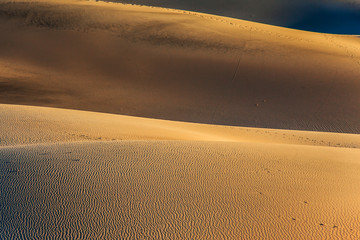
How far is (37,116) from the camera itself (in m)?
8.55

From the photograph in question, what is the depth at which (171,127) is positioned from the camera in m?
9.88

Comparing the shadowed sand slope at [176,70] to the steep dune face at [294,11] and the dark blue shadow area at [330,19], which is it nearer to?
the dark blue shadow area at [330,19]

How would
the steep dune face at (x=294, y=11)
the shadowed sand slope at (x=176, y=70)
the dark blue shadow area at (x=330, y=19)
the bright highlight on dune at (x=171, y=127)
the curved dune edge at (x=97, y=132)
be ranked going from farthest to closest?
the steep dune face at (x=294, y=11), the dark blue shadow area at (x=330, y=19), the shadowed sand slope at (x=176, y=70), the curved dune edge at (x=97, y=132), the bright highlight on dune at (x=171, y=127)

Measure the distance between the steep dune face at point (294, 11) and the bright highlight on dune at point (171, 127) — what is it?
71.9ft

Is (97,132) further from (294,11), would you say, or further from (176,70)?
(294,11)

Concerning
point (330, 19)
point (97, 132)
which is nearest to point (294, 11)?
point (330, 19)

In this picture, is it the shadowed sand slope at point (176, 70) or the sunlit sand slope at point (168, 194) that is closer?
the sunlit sand slope at point (168, 194)

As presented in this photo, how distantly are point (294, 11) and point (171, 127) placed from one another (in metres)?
41.2

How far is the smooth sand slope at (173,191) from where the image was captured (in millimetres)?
3547

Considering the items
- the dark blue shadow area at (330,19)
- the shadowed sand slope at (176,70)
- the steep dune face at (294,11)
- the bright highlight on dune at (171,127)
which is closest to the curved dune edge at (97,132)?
the bright highlight on dune at (171,127)

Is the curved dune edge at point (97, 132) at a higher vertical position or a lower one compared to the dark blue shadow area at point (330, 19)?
higher

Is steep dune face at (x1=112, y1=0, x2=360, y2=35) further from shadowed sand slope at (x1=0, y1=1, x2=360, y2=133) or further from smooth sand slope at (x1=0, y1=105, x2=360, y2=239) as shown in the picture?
smooth sand slope at (x1=0, y1=105, x2=360, y2=239)

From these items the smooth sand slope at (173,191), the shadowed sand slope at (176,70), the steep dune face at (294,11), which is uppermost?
the smooth sand slope at (173,191)

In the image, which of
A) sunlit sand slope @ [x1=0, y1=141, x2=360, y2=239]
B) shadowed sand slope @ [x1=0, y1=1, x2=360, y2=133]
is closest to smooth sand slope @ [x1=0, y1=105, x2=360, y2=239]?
sunlit sand slope @ [x1=0, y1=141, x2=360, y2=239]
